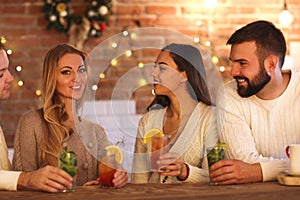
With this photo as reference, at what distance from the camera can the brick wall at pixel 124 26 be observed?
4.31 m

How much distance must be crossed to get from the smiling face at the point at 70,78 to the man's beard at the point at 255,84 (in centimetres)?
73

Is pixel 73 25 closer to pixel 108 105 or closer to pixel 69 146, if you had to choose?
pixel 108 105

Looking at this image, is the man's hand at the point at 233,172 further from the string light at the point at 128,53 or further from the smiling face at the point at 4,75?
the string light at the point at 128,53

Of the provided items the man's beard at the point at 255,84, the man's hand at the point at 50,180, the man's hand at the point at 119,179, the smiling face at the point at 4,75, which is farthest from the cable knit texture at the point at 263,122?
the smiling face at the point at 4,75

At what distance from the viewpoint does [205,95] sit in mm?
2857

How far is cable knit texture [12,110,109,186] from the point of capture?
→ 108 inches

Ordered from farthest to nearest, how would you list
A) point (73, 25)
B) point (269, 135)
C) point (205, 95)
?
1. point (73, 25)
2. point (205, 95)
3. point (269, 135)

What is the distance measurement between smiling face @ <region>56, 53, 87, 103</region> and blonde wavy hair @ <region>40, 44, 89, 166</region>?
0.07ft

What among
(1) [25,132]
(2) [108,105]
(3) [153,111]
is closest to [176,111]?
(3) [153,111]

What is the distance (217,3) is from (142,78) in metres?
0.80

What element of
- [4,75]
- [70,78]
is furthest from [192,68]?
[4,75]

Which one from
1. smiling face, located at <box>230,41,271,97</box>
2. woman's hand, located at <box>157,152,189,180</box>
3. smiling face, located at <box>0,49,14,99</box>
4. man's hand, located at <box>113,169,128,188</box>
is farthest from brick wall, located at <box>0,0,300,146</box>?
man's hand, located at <box>113,169,128,188</box>

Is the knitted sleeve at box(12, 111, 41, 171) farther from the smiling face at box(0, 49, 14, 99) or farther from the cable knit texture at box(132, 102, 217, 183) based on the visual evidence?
the cable knit texture at box(132, 102, 217, 183)

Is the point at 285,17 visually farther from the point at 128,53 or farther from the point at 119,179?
the point at 119,179
